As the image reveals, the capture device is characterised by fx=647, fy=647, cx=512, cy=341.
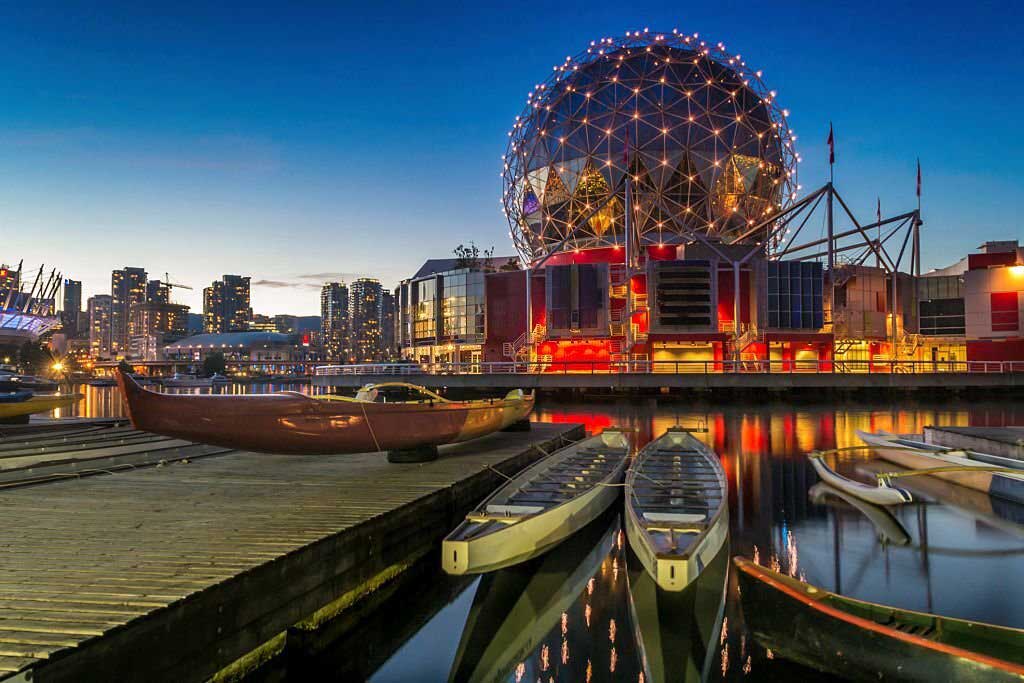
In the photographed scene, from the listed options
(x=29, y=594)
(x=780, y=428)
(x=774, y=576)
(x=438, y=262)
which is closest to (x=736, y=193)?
(x=780, y=428)

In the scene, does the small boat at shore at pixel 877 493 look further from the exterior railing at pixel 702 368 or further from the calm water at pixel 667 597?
the exterior railing at pixel 702 368

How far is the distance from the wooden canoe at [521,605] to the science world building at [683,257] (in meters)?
40.6

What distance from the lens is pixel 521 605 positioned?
895cm

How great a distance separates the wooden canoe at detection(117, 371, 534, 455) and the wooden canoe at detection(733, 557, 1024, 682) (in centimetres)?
724

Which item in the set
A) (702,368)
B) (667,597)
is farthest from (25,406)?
(702,368)

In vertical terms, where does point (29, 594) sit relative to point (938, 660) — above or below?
above

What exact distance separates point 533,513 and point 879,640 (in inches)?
182

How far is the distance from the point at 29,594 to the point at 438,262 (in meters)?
99.7

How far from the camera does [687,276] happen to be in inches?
2199

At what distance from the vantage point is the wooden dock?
4961mm

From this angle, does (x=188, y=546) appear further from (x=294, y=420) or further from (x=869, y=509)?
(x=869, y=509)

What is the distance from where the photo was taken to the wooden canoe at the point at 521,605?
743 centimetres

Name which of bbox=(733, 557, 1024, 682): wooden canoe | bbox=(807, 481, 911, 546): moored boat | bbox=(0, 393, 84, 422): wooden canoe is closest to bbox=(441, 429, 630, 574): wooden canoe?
bbox=(733, 557, 1024, 682): wooden canoe

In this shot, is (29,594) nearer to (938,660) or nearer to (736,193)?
(938,660)
